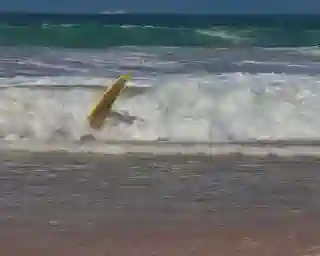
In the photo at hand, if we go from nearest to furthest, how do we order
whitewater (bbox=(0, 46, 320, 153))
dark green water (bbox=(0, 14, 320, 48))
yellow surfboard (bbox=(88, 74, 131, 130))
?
whitewater (bbox=(0, 46, 320, 153))
yellow surfboard (bbox=(88, 74, 131, 130))
dark green water (bbox=(0, 14, 320, 48))

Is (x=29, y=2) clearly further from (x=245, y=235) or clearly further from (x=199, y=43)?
(x=245, y=235)

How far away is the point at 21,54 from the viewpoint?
17.1ft

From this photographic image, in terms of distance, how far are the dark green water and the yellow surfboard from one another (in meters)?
2.05

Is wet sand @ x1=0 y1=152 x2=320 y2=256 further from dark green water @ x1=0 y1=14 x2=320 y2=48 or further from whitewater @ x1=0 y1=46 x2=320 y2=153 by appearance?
dark green water @ x1=0 y1=14 x2=320 y2=48

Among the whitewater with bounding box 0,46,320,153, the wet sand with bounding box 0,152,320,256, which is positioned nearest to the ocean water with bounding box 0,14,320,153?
the whitewater with bounding box 0,46,320,153

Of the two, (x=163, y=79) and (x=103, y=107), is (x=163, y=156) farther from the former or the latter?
(x=163, y=79)

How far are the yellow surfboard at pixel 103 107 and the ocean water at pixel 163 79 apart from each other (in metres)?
0.07

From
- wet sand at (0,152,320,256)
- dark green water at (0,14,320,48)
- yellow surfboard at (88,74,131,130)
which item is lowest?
wet sand at (0,152,320,256)

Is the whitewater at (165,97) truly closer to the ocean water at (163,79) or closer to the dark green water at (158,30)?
the ocean water at (163,79)

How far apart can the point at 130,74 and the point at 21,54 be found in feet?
4.32

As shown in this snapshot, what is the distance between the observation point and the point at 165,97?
3758 millimetres

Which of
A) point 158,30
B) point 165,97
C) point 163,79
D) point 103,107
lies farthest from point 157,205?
point 158,30

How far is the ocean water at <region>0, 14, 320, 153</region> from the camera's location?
3119mm

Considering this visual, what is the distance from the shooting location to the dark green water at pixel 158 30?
219 inches
